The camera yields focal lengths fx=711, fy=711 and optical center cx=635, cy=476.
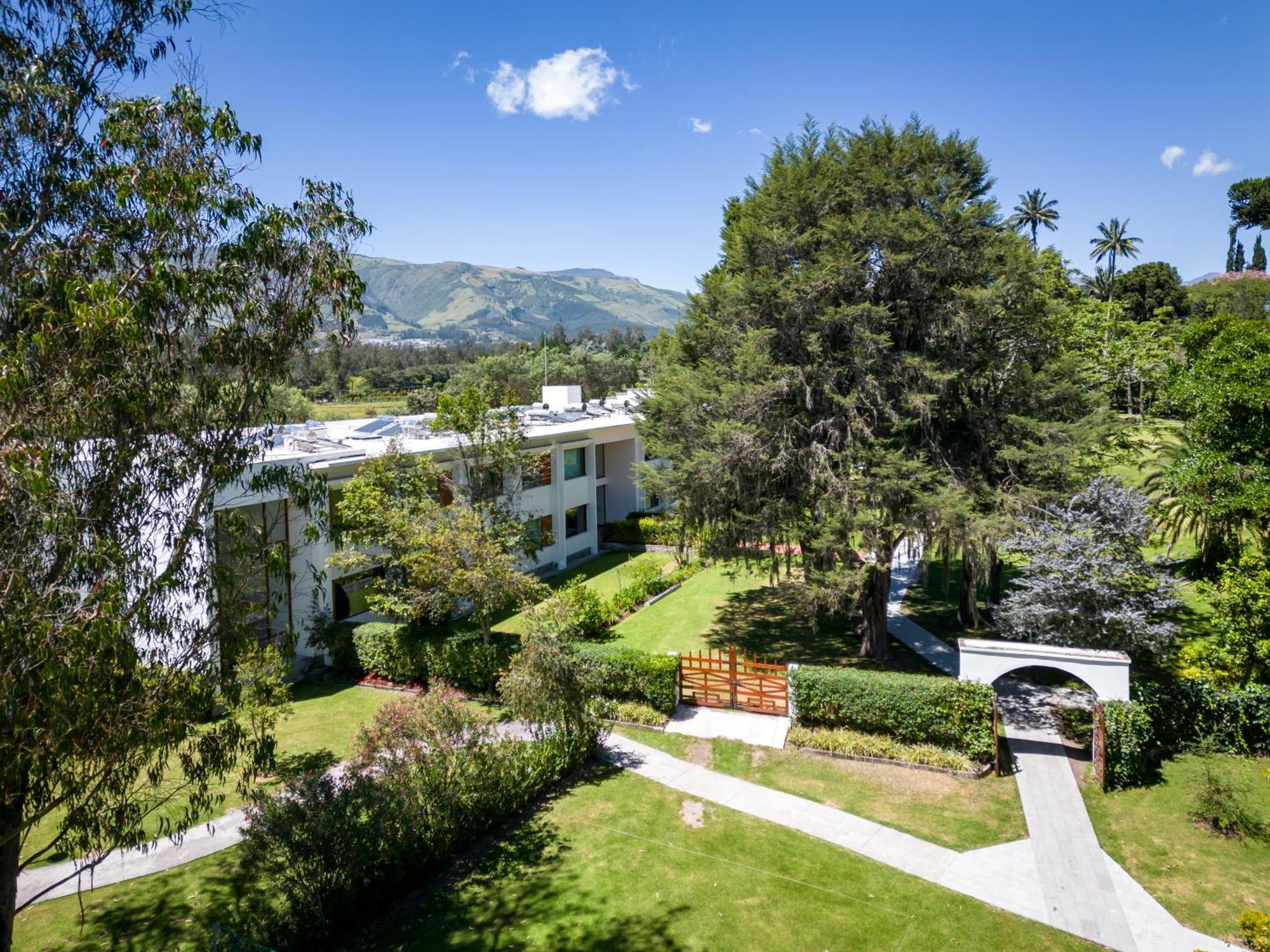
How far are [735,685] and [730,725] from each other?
1040 millimetres

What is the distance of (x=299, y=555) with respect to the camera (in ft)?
61.0

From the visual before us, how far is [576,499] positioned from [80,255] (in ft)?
81.8

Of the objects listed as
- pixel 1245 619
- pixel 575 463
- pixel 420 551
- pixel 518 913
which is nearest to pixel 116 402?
pixel 518 913

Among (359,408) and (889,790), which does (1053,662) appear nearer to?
(889,790)

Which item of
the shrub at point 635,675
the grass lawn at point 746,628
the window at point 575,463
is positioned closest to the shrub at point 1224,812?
the grass lawn at point 746,628

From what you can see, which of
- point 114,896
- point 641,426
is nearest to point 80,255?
point 114,896

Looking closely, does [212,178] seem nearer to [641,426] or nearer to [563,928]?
[563,928]

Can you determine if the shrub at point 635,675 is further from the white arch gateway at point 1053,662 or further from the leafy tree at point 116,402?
the leafy tree at point 116,402

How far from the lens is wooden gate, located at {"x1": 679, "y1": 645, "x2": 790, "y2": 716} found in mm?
16188

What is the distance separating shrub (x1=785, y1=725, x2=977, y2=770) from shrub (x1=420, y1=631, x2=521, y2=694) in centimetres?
689

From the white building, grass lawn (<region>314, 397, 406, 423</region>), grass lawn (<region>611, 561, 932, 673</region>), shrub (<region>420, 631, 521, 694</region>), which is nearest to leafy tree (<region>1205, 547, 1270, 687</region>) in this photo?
grass lawn (<region>611, 561, 932, 673</region>)

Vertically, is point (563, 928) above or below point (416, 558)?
below

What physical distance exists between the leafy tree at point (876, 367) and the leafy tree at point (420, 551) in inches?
212

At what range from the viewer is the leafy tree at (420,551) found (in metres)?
16.5
